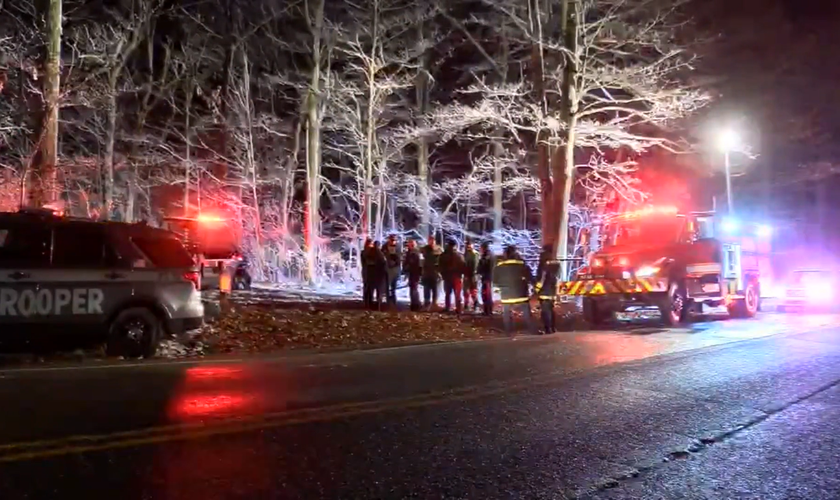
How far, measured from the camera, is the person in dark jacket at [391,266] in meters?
19.4

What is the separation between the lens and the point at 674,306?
18.0m

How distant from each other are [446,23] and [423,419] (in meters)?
28.6

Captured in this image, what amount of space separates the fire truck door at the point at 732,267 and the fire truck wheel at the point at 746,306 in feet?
1.34

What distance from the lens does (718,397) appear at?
880 cm

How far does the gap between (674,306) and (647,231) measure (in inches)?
76.1

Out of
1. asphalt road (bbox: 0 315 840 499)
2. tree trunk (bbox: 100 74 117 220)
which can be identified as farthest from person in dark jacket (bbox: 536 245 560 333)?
tree trunk (bbox: 100 74 117 220)

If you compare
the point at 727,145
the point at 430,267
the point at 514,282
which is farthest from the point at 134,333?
the point at 727,145

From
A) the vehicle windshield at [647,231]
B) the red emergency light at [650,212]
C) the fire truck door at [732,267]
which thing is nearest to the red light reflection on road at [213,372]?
the vehicle windshield at [647,231]

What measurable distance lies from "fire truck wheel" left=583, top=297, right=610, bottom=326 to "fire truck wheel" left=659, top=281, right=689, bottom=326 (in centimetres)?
133

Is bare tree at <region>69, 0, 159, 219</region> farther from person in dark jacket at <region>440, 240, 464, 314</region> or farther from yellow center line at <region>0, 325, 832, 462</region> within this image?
yellow center line at <region>0, 325, 832, 462</region>

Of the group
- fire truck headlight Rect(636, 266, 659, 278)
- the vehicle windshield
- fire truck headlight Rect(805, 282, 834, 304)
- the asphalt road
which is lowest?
the asphalt road

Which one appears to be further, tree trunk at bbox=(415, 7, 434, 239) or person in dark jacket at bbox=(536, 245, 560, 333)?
tree trunk at bbox=(415, 7, 434, 239)

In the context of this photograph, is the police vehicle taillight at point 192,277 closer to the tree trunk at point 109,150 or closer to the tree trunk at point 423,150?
the tree trunk at point 109,150

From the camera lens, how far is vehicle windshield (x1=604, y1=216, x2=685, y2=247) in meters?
18.5
